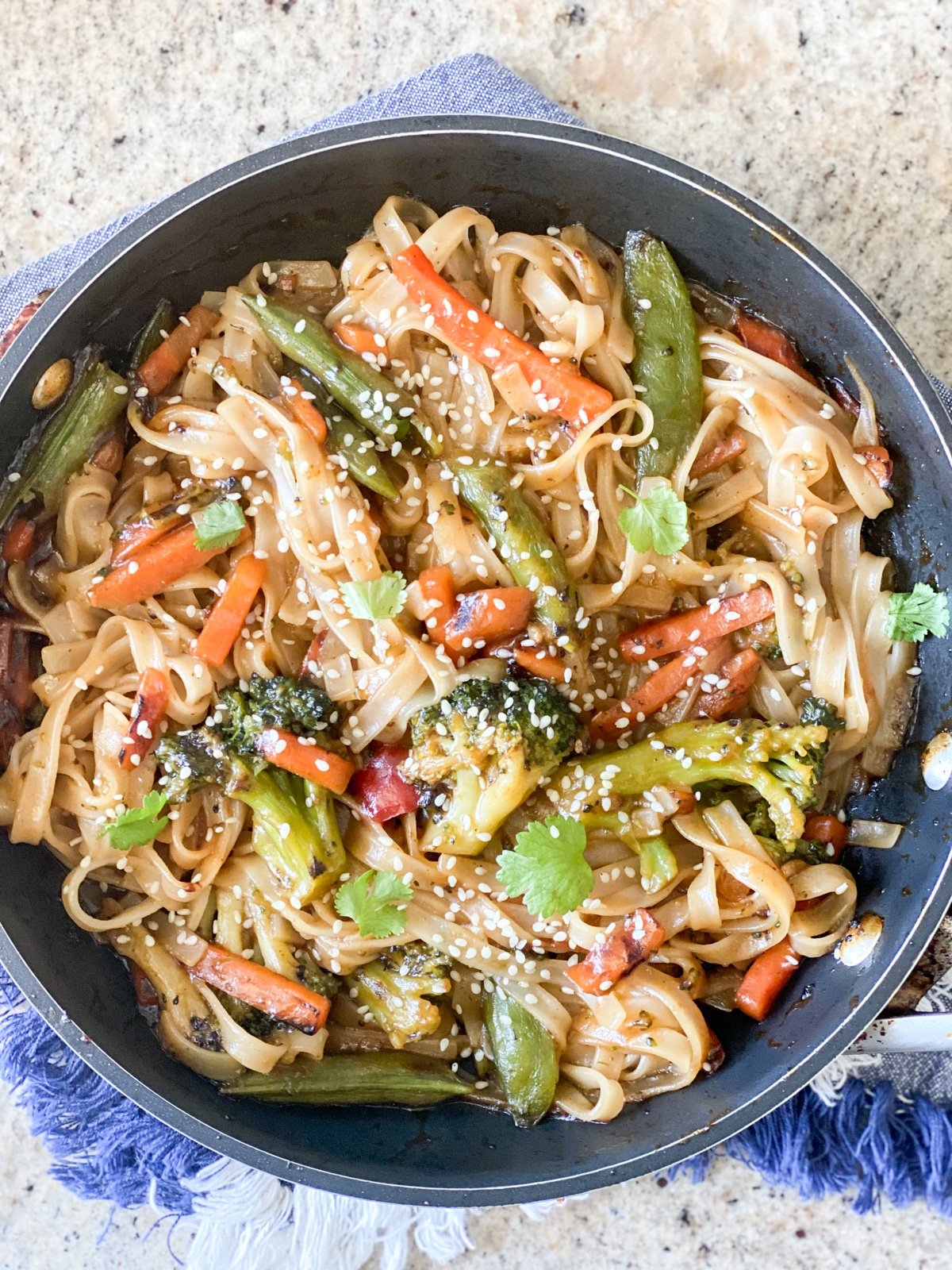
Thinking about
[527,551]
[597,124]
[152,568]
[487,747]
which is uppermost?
[597,124]

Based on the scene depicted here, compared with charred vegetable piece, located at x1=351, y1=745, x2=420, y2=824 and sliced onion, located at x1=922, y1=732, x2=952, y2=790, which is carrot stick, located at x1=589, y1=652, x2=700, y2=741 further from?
sliced onion, located at x1=922, y1=732, x2=952, y2=790

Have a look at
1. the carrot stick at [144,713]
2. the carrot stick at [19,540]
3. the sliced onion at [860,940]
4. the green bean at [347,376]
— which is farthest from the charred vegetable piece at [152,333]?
the sliced onion at [860,940]

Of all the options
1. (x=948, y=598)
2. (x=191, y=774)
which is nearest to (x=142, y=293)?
(x=191, y=774)

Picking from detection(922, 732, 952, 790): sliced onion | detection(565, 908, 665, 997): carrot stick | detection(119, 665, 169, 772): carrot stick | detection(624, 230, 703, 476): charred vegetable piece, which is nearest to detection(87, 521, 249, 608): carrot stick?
detection(119, 665, 169, 772): carrot stick

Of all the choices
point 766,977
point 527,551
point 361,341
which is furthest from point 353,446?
point 766,977

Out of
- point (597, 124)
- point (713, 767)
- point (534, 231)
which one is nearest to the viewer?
point (713, 767)

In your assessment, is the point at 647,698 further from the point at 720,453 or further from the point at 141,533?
the point at 141,533
